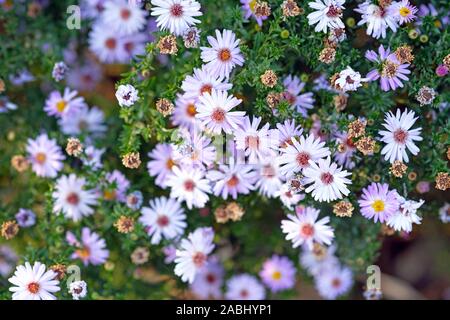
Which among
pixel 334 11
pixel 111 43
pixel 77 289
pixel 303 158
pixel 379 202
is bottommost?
pixel 77 289

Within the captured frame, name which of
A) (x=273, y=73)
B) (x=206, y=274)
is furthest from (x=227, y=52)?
(x=206, y=274)

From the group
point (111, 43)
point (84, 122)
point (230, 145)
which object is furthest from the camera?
point (111, 43)

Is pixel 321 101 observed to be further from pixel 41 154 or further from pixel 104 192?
pixel 41 154

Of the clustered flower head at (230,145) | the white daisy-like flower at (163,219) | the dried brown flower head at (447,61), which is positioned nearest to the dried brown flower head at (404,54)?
the clustered flower head at (230,145)

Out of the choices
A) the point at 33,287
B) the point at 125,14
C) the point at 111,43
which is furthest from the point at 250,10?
the point at 33,287

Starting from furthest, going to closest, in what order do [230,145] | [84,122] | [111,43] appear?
[111,43], [84,122], [230,145]

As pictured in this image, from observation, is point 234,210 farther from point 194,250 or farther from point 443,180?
point 443,180
